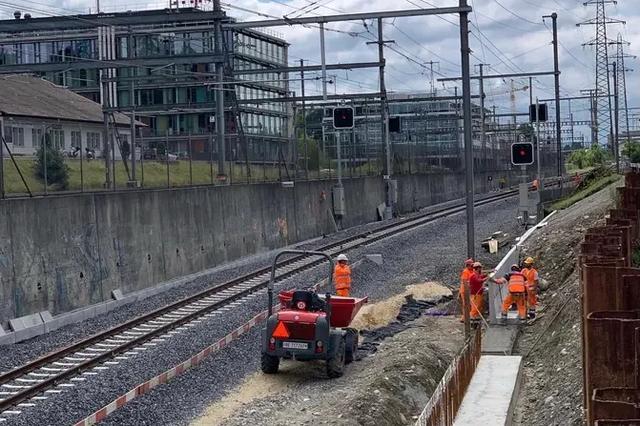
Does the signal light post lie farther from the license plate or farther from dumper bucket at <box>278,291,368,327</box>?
the license plate

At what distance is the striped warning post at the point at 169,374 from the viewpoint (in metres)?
13.2

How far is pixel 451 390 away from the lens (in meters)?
12.9

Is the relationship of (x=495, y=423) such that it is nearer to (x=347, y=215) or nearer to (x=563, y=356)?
(x=563, y=356)

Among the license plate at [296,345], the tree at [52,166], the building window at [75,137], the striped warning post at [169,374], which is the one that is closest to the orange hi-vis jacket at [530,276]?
the striped warning post at [169,374]

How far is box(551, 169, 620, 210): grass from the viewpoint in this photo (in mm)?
44719

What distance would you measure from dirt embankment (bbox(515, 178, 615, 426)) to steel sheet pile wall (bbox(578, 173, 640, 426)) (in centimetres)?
147

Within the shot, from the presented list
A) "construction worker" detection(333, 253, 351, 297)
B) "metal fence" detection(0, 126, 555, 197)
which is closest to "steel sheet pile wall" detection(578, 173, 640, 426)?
"construction worker" detection(333, 253, 351, 297)

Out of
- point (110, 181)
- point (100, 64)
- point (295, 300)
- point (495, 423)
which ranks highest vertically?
point (100, 64)

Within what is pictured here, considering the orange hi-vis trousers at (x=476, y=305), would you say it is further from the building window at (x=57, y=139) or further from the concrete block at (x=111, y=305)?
the building window at (x=57, y=139)

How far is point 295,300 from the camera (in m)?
16.4

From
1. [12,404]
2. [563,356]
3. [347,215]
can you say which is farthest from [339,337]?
[347,215]

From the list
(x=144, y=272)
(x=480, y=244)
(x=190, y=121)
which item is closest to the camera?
(x=144, y=272)

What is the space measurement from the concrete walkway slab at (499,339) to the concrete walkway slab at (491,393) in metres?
0.86

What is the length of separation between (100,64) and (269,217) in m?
9.09
